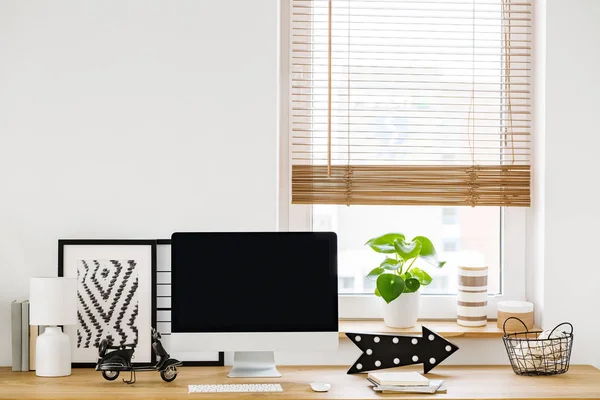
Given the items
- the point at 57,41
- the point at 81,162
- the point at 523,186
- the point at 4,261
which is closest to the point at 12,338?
the point at 4,261

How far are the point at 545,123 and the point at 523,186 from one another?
244 mm

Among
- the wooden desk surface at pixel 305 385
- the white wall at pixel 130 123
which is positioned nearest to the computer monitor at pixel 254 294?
the wooden desk surface at pixel 305 385

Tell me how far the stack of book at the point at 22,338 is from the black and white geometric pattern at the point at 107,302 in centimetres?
15

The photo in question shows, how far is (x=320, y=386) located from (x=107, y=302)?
2.56ft

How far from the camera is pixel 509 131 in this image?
8.68 ft

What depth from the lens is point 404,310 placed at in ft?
8.24

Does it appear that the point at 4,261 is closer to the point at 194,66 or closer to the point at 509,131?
the point at 194,66

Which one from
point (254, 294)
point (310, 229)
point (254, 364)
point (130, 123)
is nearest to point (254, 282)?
point (254, 294)

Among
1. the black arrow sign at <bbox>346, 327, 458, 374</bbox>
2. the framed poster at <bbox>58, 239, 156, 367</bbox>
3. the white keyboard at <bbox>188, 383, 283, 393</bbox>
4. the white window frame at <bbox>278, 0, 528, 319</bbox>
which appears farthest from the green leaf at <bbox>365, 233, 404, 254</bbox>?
the framed poster at <bbox>58, 239, 156, 367</bbox>

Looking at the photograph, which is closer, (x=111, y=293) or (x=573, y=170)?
(x=111, y=293)

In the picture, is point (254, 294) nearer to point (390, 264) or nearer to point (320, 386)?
point (320, 386)

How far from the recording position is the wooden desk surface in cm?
203

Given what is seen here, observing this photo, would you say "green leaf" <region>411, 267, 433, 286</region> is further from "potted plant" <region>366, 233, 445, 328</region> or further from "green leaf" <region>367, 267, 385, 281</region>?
"green leaf" <region>367, 267, 385, 281</region>

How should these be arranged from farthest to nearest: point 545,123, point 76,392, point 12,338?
point 545,123 < point 12,338 < point 76,392
